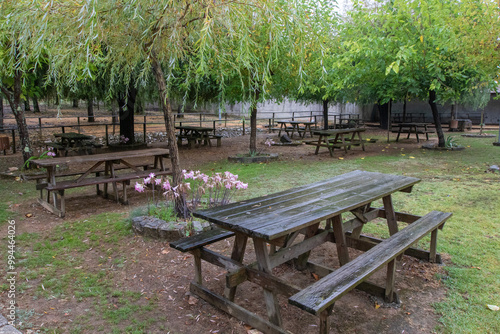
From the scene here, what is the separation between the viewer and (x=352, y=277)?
245cm

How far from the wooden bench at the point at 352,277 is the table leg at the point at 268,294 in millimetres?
354

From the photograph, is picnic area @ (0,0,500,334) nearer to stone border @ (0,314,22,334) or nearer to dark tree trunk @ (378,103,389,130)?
stone border @ (0,314,22,334)

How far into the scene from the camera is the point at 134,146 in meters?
12.4

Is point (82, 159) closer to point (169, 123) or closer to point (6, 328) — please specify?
point (169, 123)

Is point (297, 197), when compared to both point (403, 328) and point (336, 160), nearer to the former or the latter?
point (403, 328)

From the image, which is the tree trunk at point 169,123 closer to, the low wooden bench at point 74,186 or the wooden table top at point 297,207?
the low wooden bench at point 74,186

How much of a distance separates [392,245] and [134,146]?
10645mm

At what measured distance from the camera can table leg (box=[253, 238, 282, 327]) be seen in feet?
8.50

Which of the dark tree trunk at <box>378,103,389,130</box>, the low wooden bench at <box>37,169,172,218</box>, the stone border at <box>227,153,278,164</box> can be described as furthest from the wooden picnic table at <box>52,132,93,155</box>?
the dark tree trunk at <box>378,103,389,130</box>

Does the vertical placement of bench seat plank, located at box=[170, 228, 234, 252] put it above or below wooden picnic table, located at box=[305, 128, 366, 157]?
below

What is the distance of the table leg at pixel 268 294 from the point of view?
8.50ft

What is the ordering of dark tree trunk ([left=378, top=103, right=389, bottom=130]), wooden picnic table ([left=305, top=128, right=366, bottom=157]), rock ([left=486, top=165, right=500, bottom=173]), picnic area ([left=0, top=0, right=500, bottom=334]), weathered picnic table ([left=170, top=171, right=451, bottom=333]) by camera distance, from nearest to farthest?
weathered picnic table ([left=170, top=171, right=451, bottom=333]) → picnic area ([left=0, top=0, right=500, bottom=334]) → rock ([left=486, top=165, right=500, bottom=173]) → wooden picnic table ([left=305, top=128, right=366, bottom=157]) → dark tree trunk ([left=378, top=103, right=389, bottom=130])

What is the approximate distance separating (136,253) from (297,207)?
1.99 metres

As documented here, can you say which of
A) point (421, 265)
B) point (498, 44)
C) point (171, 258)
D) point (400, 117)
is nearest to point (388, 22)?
point (498, 44)
